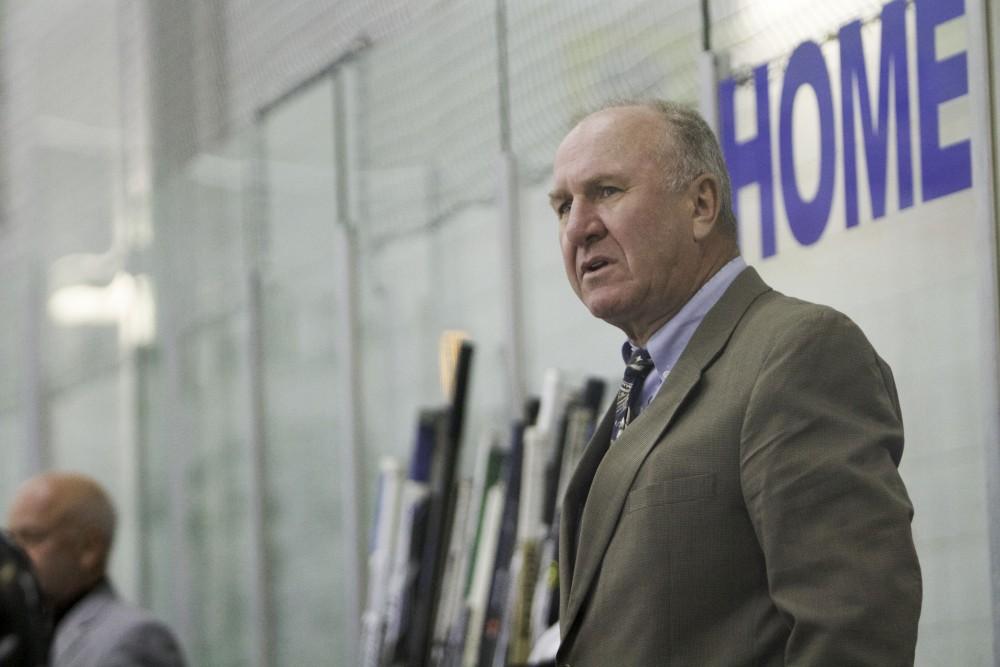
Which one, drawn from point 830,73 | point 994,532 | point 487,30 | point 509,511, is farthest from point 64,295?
point 994,532

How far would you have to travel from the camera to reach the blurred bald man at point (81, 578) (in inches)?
160

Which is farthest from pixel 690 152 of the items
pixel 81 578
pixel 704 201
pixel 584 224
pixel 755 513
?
pixel 81 578

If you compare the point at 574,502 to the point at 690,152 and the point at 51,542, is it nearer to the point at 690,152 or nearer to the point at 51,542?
the point at 690,152

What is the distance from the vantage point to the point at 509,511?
14.2 feet

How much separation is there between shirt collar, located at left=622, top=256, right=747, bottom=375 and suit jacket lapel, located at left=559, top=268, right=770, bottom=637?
42 mm

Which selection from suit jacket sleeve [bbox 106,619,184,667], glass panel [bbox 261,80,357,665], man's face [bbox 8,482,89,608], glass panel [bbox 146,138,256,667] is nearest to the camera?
suit jacket sleeve [bbox 106,619,184,667]

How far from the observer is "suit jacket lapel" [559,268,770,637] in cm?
223

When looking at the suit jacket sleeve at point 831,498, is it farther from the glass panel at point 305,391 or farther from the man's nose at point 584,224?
the glass panel at point 305,391

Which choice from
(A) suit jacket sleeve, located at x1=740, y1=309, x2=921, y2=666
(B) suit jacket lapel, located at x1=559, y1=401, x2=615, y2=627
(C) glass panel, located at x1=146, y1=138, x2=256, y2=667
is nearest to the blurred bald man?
(C) glass panel, located at x1=146, y1=138, x2=256, y2=667

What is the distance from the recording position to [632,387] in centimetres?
246

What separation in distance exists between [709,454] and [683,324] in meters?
0.31

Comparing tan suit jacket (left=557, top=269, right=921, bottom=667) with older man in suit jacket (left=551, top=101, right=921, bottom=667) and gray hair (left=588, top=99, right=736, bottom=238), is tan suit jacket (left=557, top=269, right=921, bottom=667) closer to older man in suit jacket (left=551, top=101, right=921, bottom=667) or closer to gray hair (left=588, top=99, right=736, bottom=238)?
older man in suit jacket (left=551, top=101, right=921, bottom=667)

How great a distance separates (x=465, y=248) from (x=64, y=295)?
3.26m

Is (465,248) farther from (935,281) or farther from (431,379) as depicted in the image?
(935,281)
